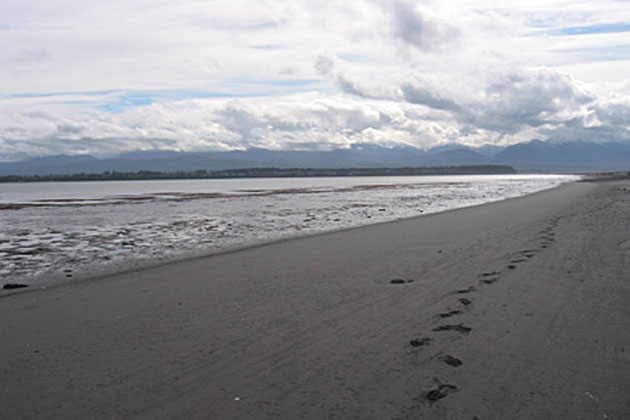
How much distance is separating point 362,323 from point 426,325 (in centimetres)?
97

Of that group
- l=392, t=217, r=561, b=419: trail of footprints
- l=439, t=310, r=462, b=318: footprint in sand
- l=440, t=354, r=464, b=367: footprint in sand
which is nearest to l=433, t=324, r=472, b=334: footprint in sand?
l=392, t=217, r=561, b=419: trail of footprints

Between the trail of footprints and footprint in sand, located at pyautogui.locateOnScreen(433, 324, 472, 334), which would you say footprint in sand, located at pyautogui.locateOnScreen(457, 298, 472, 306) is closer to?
the trail of footprints

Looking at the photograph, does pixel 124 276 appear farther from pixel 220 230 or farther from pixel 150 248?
pixel 220 230

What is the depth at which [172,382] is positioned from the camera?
5.37 meters

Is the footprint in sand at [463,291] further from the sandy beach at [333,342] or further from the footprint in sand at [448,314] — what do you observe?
the footprint in sand at [448,314]

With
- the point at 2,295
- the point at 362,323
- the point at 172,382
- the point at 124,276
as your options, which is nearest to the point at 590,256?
the point at 362,323

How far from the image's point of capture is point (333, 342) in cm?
652

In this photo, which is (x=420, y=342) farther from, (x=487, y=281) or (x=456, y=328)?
(x=487, y=281)

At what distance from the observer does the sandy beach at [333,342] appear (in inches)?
189

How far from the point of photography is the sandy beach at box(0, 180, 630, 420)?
4801 millimetres

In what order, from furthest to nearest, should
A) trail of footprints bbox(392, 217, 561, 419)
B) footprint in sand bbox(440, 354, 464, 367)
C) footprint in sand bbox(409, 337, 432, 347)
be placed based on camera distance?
footprint in sand bbox(409, 337, 432, 347), footprint in sand bbox(440, 354, 464, 367), trail of footprints bbox(392, 217, 561, 419)

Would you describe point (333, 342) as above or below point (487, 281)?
below

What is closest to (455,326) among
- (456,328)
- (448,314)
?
(456,328)

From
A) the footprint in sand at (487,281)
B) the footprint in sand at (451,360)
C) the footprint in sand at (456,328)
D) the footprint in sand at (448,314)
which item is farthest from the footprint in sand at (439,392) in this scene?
the footprint in sand at (487,281)
